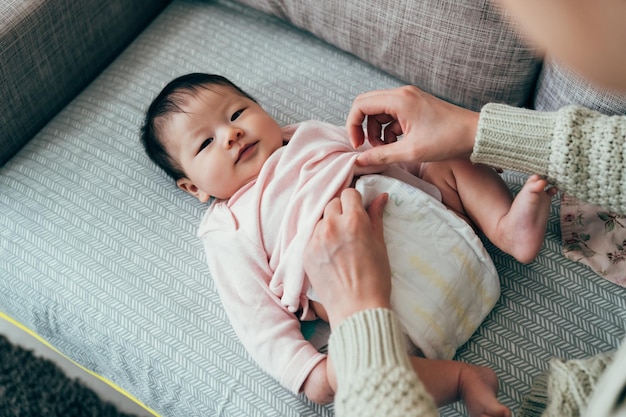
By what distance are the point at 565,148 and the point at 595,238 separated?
274 millimetres

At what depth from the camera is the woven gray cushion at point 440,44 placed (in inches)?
45.1

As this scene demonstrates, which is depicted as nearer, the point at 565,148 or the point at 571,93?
the point at 565,148

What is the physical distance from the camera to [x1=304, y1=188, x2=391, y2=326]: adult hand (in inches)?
33.7

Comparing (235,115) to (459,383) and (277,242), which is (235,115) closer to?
(277,242)

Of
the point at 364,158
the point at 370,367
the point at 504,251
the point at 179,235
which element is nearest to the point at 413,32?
the point at 364,158

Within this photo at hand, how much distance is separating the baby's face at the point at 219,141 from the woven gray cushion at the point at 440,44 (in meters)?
0.33

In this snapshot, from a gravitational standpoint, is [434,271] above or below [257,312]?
above

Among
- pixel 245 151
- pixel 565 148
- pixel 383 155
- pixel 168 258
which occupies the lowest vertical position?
pixel 168 258

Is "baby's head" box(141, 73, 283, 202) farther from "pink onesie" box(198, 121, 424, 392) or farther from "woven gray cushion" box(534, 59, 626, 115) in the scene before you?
"woven gray cushion" box(534, 59, 626, 115)

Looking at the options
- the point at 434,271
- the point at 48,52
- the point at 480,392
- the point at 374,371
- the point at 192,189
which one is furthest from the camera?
the point at 48,52

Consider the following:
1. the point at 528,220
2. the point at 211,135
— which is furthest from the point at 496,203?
the point at 211,135

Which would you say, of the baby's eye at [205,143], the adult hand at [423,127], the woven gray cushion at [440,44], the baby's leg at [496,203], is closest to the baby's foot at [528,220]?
the baby's leg at [496,203]

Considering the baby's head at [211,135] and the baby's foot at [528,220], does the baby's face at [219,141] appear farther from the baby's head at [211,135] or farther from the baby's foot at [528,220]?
the baby's foot at [528,220]

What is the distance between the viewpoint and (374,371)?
29.2 inches
